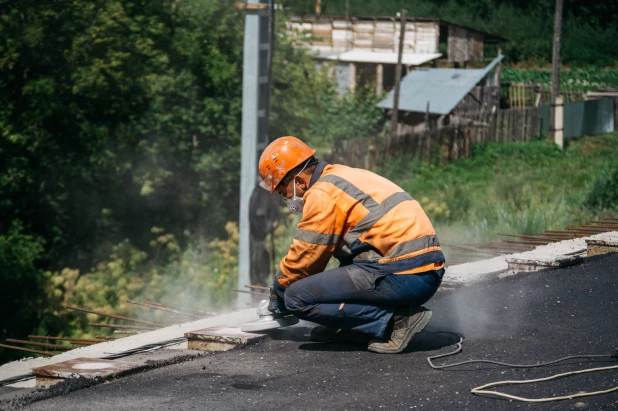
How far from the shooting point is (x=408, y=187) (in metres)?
25.3

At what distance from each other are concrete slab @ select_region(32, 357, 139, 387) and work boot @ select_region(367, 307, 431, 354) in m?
1.64

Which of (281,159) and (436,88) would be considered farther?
(436,88)

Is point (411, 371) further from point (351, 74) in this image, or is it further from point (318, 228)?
point (351, 74)

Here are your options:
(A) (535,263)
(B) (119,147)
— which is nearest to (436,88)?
(B) (119,147)

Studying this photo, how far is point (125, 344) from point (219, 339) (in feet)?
3.33

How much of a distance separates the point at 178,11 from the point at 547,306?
22.5 metres

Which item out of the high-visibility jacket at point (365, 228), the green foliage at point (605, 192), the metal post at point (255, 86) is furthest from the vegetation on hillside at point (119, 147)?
the high-visibility jacket at point (365, 228)

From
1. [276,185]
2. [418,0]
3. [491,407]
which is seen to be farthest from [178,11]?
[418,0]

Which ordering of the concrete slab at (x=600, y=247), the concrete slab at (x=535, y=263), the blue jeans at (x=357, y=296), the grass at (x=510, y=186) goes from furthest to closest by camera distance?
the grass at (x=510, y=186)
the concrete slab at (x=600, y=247)
the concrete slab at (x=535, y=263)
the blue jeans at (x=357, y=296)

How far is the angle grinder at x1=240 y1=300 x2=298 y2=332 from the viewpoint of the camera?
6.14 meters

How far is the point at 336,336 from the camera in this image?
19.6 feet

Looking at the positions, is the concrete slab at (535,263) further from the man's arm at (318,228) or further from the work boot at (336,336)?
the man's arm at (318,228)

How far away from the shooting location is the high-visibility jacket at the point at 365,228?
531 cm

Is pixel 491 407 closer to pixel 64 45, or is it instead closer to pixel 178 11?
pixel 64 45
